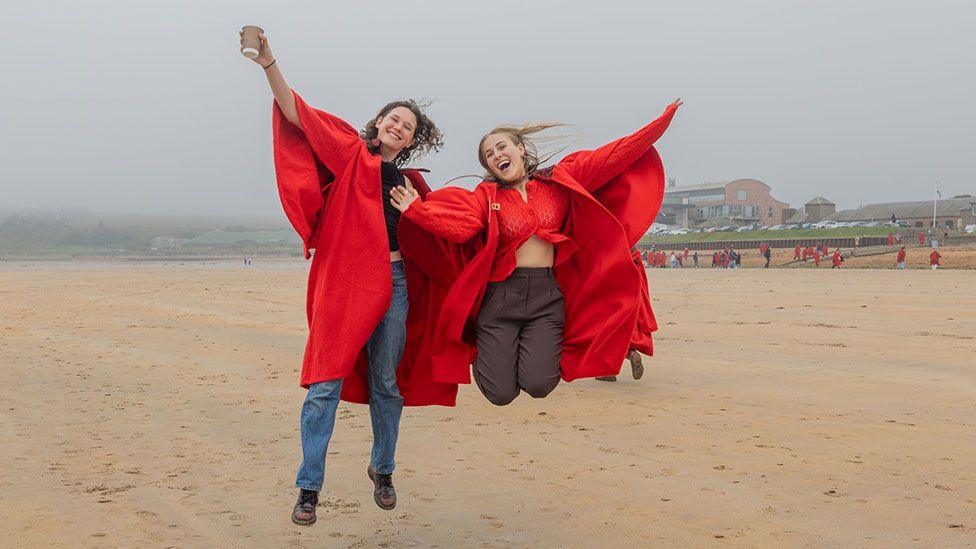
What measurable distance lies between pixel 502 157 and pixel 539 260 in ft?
2.09

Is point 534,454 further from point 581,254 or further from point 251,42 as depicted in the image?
point 251,42

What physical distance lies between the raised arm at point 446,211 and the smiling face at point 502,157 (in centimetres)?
22

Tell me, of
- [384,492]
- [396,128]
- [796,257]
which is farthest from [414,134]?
[796,257]

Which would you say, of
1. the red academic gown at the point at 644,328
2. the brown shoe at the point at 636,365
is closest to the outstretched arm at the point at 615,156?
the red academic gown at the point at 644,328

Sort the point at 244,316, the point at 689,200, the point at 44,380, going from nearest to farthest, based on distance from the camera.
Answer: the point at 44,380
the point at 244,316
the point at 689,200

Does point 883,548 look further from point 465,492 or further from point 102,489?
point 102,489

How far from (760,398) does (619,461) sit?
2.64m

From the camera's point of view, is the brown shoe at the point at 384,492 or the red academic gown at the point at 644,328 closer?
the brown shoe at the point at 384,492

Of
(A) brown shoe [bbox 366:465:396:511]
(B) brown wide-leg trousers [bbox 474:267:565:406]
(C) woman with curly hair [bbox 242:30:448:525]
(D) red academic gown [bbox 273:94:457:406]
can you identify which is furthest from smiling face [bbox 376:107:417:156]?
(A) brown shoe [bbox 366:465:396:511]

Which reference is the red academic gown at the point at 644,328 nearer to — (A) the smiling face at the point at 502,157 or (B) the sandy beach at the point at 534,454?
(B) the sandy beach at the point at 534,454

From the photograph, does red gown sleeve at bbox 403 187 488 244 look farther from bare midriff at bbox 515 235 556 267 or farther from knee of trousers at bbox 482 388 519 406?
knee of trousers at bbox 482 388 519 406

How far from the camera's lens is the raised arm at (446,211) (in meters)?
4.53

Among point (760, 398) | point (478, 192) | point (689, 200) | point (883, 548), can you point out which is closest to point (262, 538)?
point (478, 192)

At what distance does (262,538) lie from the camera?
14.4ft
